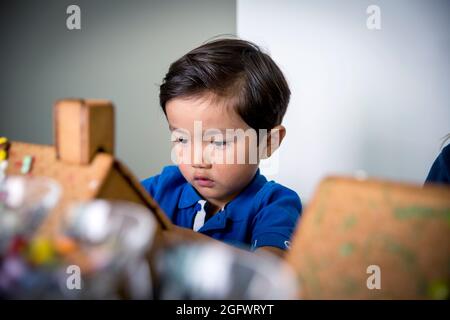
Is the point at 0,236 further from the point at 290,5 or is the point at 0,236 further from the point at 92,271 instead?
the point at 290,5

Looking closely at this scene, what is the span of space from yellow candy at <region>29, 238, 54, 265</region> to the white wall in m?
0.96

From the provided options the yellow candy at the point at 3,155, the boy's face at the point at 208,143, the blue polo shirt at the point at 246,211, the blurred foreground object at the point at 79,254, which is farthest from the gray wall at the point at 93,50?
the blurred foreground object at the point at 79,254

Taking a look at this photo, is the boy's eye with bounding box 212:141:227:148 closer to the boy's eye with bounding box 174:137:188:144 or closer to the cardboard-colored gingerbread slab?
the boy's eye with bounding box 174:137:188:144

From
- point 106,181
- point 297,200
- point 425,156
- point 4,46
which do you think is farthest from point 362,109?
point 4,46

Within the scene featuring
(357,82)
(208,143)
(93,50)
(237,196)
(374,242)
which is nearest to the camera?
(374,242)

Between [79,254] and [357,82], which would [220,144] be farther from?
[357,82]

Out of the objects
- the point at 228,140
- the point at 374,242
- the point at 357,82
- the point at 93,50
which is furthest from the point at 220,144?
the point at 93,50

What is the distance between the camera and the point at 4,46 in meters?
1.84

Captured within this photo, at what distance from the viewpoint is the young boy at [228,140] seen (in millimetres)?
800

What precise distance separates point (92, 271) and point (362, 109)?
1.08m

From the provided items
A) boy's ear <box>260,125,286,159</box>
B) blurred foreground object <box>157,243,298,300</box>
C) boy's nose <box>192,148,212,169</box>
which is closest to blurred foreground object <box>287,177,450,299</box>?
blurred foreground object <box>157,243,298,300</box>

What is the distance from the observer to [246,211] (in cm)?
89

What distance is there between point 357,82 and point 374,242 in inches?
40.4

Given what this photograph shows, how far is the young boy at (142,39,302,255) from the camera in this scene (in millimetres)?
800
